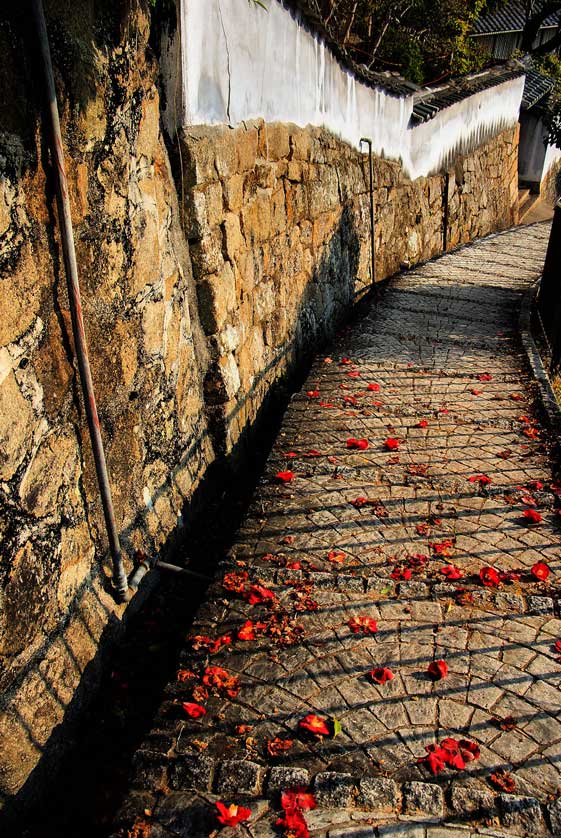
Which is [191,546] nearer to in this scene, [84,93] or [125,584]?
[125,584]

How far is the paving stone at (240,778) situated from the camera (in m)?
2.30

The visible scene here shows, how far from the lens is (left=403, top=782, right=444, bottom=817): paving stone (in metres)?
2.22

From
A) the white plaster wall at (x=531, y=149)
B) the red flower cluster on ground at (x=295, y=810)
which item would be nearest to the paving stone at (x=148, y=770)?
the red flower cluster on ground at (x=295, y=810)

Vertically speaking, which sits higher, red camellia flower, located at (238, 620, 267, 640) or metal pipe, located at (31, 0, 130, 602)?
metal pipe, located at (31, 0, 130, 602)

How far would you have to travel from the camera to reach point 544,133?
1830cm

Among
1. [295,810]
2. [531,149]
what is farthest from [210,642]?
[531,149]

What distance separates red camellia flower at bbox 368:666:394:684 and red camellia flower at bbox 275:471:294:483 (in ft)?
5.33

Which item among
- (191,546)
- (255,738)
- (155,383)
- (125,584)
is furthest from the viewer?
(191,546)

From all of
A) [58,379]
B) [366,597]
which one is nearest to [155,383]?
[58,379]

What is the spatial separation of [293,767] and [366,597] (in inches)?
39.5

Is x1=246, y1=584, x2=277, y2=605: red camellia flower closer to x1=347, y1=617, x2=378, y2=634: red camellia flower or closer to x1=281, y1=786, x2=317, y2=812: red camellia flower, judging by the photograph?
x1=347, y1=617, x2=378, y2=634: red camellia flower

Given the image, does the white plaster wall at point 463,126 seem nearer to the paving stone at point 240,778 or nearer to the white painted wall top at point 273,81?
the white painted wall top at point 273,81

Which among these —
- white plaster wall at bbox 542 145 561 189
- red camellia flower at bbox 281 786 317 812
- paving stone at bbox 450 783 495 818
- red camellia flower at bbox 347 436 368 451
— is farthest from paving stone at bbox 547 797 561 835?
white plaster wall at bbox 542 145 561 189

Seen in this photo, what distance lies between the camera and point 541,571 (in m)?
3.34
